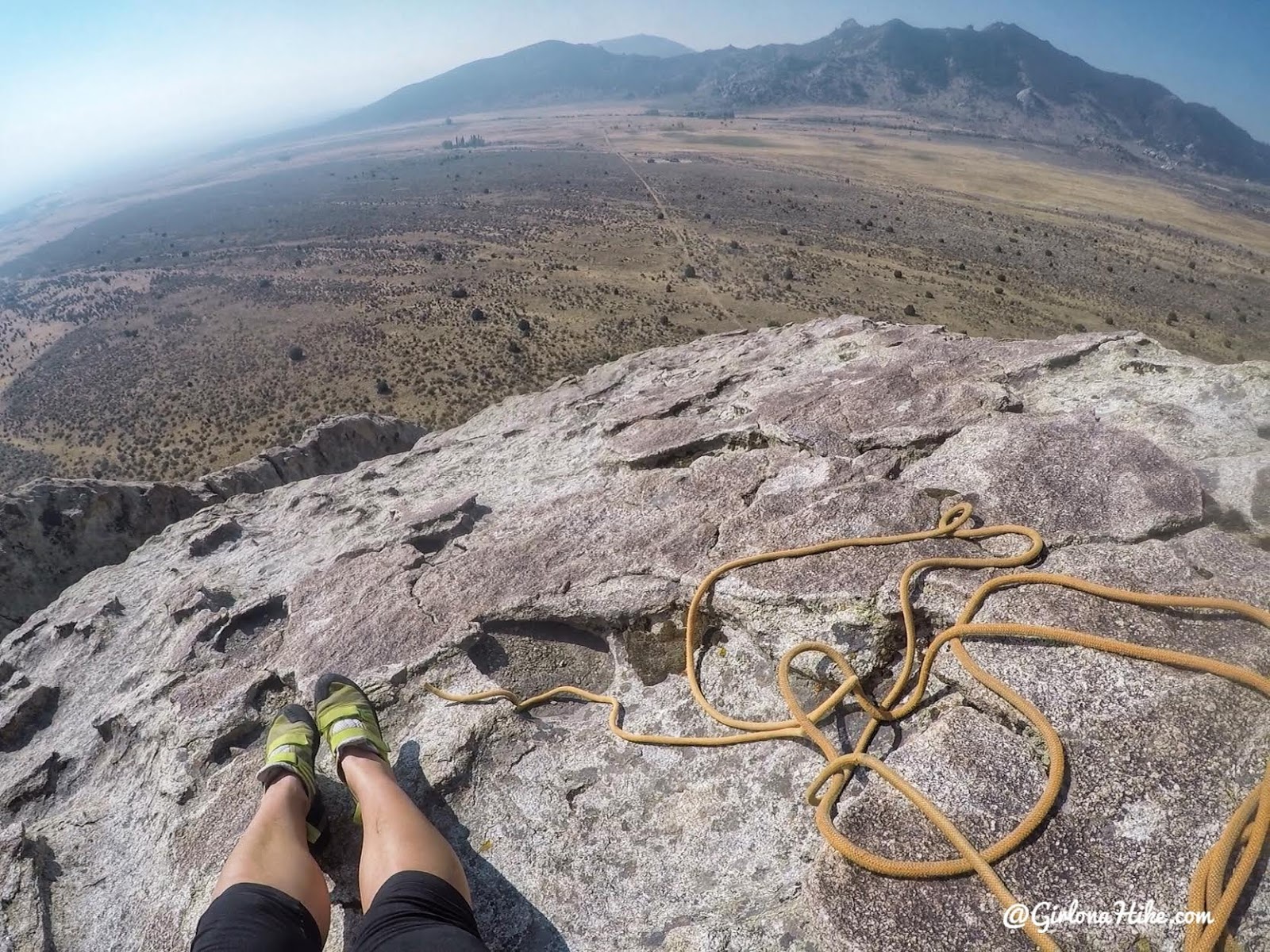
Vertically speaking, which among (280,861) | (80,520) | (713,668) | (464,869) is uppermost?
(280,861)

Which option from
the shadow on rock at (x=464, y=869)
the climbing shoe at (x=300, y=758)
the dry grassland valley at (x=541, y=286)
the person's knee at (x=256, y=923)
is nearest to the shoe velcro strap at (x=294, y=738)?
the climbing shoe at (x=300, y=758)

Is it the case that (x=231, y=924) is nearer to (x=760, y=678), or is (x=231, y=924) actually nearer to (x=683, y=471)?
(x=760, y=678)

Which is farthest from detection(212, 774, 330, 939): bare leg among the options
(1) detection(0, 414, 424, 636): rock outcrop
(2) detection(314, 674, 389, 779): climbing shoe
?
(1) detection(0, 414, 424, 636): rock outcrop

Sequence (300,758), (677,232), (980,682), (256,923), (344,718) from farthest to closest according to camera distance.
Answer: (677,232) < (344,718) < (300,758) < (980,682) < (256,923)

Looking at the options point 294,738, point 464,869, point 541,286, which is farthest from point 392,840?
point 541,286

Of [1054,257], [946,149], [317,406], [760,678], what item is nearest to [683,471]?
[760,678]

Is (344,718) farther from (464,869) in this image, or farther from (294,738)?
(464,869)
